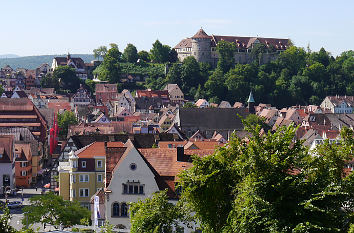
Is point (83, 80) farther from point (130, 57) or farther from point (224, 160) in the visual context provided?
point (224, 160)

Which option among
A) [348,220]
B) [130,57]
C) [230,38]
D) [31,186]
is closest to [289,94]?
[230,38]

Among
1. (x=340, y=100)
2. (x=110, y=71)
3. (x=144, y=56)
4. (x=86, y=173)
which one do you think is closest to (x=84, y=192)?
(x=86, y=173)

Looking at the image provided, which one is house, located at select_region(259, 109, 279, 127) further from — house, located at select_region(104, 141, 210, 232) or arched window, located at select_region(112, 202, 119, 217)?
arched window, located at select_region(112, 202, 119, 217)

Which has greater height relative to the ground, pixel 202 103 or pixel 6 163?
pixel 202 103

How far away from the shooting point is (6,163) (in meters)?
68.1

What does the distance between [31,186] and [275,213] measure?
50.4 metres

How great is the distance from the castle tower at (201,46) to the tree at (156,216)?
153 metres

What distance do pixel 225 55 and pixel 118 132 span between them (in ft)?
301

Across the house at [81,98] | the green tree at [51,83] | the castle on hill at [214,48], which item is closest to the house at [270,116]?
the house at [81,98]

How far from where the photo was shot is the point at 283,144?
30.1 m

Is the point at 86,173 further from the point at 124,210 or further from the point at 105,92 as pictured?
the point at 105,92

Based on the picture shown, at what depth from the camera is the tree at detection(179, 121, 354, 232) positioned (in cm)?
2797

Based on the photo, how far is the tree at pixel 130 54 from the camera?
194m

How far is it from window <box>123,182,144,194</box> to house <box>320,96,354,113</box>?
124190mm
